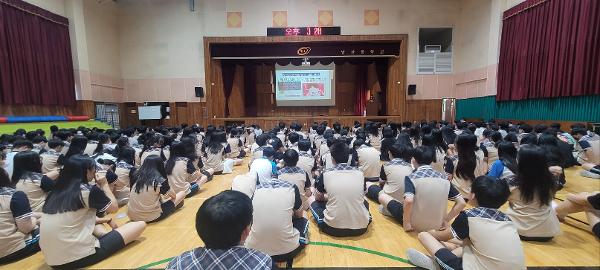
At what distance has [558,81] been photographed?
26.8 feet

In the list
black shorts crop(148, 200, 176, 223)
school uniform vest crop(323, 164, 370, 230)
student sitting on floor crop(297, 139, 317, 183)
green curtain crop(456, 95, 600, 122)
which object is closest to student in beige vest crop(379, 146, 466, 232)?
school uniform vest crop(323, 164, 370, 230)

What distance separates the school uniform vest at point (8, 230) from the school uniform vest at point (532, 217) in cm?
413

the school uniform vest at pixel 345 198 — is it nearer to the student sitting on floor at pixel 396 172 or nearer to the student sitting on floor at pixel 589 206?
the student sitting on floor at pixel 396 172

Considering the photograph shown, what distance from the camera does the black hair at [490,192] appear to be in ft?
5.15

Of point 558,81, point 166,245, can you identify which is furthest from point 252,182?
point 558,81

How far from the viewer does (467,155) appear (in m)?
3.41

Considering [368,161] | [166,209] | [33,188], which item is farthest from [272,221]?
[33,188]

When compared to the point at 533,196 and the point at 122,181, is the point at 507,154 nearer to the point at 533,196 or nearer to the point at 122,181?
the point at 533,196

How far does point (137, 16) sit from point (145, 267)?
14243mm

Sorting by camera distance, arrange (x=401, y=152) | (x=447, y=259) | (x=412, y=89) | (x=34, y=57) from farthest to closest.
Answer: (x=412, y=89) → (x=34, y=57) → (x=401, y=152) → (x=447, y=259)

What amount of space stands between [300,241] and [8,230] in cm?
237

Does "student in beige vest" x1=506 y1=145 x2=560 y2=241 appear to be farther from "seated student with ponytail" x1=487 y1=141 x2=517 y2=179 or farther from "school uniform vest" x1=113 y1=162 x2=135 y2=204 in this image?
"school uniform vest" x1=113 y1=162 x2=135 y2=204

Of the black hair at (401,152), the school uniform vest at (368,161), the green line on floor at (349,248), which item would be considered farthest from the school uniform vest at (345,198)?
the school uniform vest at (368,161)

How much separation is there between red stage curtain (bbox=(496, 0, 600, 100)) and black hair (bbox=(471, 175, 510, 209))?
28.1 feet
